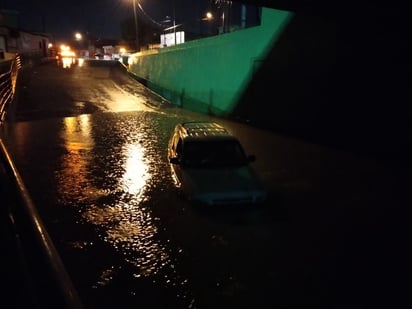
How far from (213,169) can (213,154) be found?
1.98ft

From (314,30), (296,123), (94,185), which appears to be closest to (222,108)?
(296,123)

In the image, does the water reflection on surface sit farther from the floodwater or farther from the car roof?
the car roof

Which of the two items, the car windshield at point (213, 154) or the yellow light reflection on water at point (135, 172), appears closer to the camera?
the car windshield at point (213, 154)

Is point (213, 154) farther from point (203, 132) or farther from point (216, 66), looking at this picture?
point (216, 66)

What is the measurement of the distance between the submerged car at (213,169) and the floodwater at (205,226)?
361 mm

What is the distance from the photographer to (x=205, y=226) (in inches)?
309

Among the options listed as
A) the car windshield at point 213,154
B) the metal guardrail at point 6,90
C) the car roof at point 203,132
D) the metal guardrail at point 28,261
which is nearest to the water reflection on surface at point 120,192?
the metal guardrail at point 28,261

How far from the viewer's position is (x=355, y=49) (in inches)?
560

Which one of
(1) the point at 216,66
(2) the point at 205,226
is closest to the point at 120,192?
(2) the point at 205,226

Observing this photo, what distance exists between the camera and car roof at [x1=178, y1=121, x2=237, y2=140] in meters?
9.88

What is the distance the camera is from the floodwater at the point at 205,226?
5699mm

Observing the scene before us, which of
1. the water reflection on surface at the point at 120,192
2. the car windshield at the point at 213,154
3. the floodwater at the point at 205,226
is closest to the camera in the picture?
the floodwater at the point at 205,226

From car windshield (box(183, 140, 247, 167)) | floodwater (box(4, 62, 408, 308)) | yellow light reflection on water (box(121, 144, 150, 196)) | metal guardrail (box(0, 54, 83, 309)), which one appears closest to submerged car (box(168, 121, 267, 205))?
car windshield (box(183, 140, 247, 167))

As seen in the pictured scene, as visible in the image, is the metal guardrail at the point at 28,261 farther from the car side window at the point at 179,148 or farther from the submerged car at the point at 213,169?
the car side window at the point at 179,148
